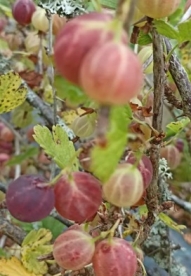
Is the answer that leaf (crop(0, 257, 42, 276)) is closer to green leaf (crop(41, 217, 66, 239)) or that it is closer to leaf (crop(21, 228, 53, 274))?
leaf (crop(21, 228, 53, 274))

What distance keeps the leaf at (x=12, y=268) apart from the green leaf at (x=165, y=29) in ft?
1.37

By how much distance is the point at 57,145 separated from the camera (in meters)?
0.77

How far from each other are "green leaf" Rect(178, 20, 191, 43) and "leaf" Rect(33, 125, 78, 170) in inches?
8.1

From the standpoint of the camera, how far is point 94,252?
0.65 metres

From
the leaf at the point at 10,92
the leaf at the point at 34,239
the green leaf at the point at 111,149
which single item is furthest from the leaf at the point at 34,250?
the green leaf at the point at 111,149

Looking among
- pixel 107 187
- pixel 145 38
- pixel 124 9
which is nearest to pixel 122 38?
pixel 124 9

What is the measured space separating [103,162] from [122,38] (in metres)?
0.10

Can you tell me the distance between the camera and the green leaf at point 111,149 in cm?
42

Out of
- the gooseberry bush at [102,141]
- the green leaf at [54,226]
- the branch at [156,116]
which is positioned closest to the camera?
the gooseberry bush at [102,141]

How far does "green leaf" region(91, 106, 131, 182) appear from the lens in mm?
418

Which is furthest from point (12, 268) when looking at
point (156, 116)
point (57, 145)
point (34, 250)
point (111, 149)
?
point (111, 149)

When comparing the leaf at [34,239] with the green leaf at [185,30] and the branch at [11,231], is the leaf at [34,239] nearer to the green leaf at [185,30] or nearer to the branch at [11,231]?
the branch at [11,231]

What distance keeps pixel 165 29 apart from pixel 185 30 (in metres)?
0.06

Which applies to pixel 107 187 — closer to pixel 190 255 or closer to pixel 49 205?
pixel 49 205
